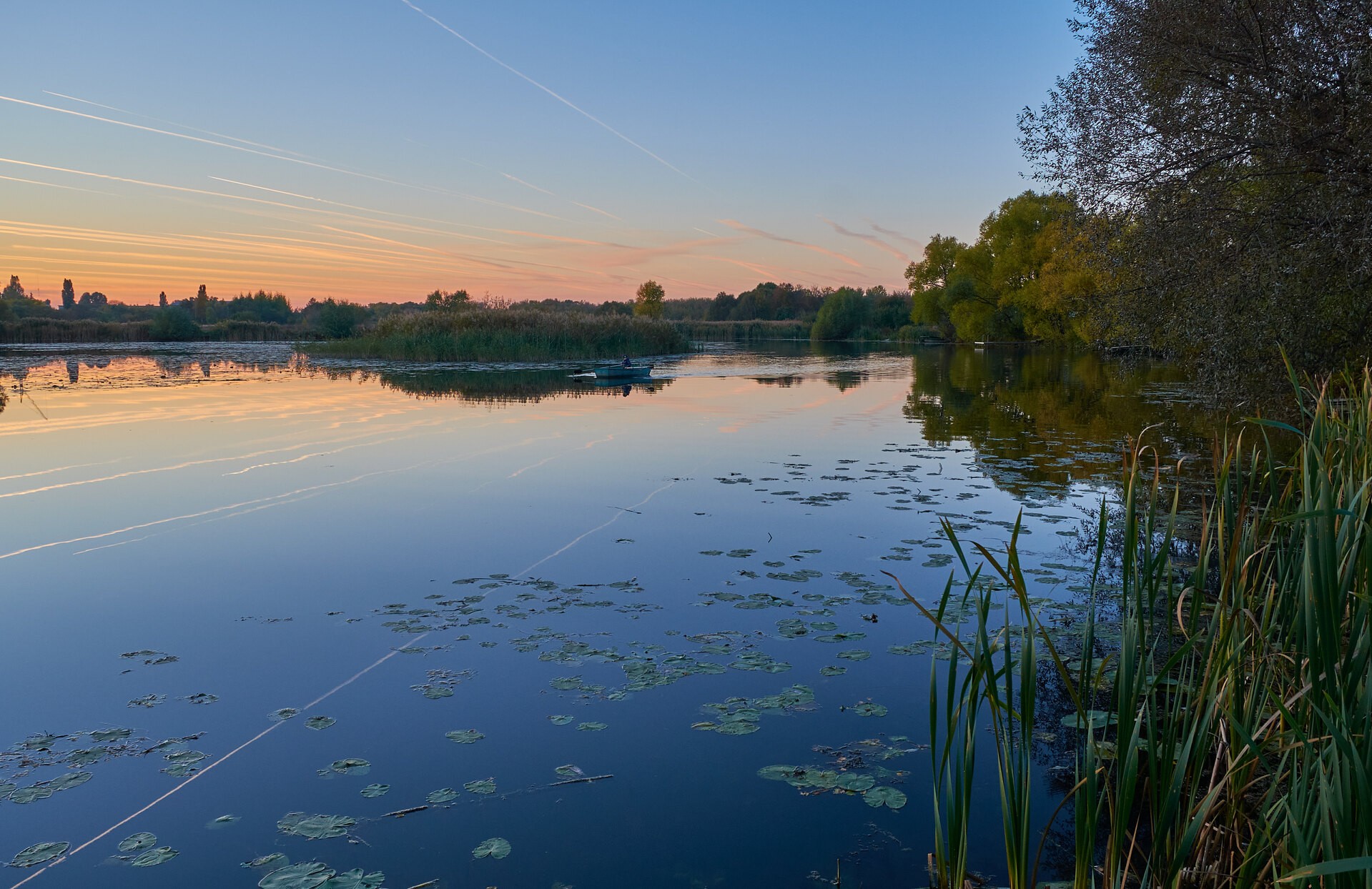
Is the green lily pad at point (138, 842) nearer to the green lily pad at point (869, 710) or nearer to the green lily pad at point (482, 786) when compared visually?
the green lily pad at point (482, 786)

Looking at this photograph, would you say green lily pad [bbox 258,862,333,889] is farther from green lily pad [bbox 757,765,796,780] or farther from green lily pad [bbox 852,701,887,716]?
green lily pad [bbox 852,701,887,716]

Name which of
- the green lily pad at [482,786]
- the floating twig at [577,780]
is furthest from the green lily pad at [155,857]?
the floating twig at [577,780]

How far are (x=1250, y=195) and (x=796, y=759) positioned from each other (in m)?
11.5

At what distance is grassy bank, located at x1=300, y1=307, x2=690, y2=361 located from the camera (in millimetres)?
39438

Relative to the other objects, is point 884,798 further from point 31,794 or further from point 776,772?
point 31,794

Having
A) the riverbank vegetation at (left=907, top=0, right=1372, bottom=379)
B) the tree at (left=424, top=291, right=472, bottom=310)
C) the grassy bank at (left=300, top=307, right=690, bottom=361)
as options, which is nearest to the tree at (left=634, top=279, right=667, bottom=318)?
the tree at (left=424, top=291, right=472, bottom=310)

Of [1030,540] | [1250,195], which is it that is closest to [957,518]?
[1030,540]

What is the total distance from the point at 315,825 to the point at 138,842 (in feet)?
2.19

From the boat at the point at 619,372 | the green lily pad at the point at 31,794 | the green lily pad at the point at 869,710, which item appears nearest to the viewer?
the green lily pad at the point at 31,794

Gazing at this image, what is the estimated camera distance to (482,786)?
3.94 metres

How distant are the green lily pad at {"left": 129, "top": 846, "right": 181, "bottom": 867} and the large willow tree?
37.2ft

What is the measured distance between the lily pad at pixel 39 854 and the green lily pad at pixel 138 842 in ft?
0.67

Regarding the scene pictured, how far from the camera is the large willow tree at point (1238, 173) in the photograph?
33.9 feet

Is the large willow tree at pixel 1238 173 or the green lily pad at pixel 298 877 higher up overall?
the large willow tree at pixel 1238 173
